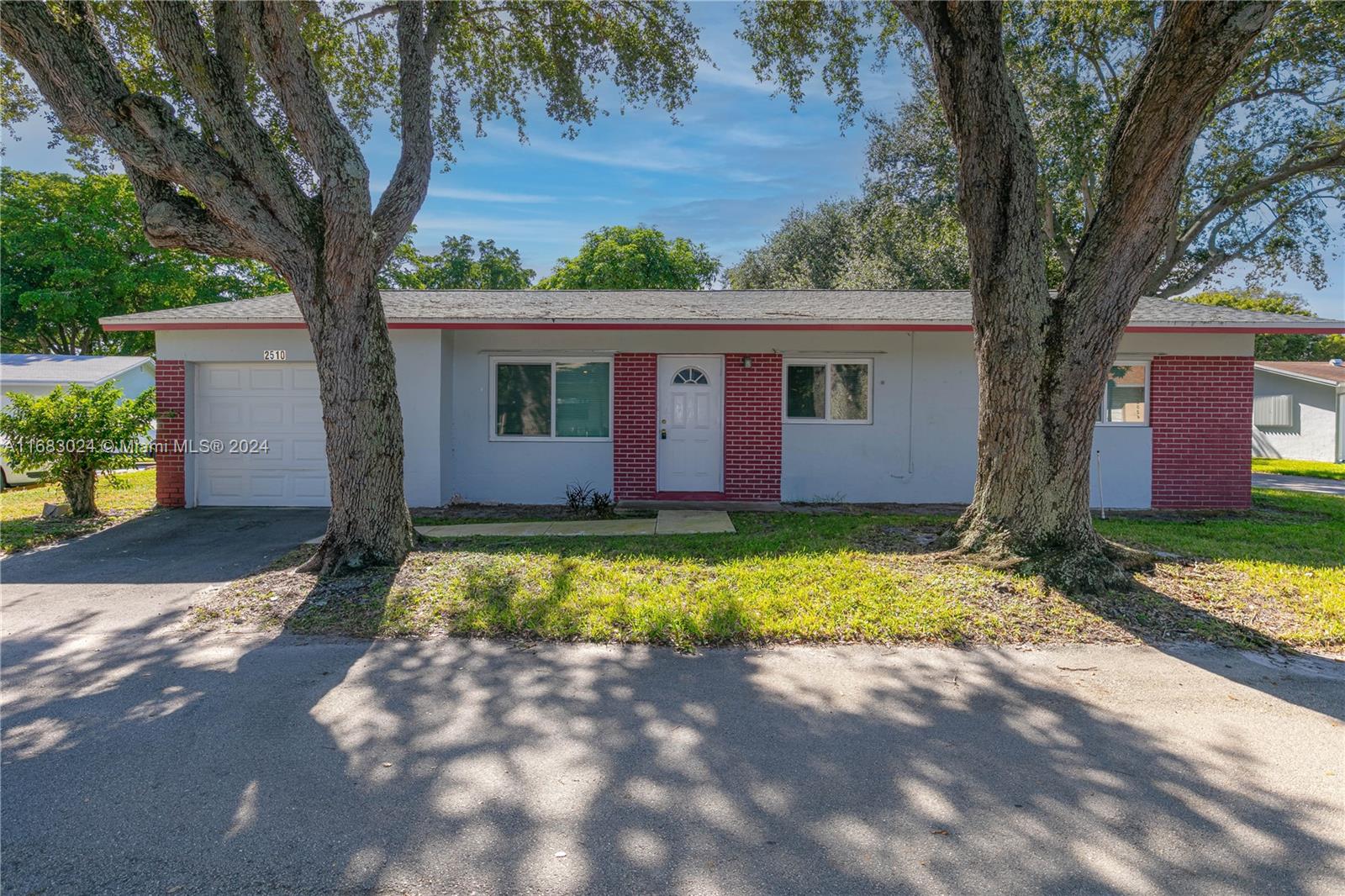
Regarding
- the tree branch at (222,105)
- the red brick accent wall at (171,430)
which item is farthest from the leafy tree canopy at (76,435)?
the tree branch at (222,105)

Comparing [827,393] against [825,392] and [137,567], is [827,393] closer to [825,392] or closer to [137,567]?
[825,392]

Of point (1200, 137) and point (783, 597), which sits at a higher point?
point (1200, 137)

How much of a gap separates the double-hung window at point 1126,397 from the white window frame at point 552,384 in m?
7.43

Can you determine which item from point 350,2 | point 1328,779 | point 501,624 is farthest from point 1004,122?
point 350,2

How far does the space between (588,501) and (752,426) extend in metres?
2.72

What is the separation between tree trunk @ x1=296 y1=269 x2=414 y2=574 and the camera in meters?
6.45

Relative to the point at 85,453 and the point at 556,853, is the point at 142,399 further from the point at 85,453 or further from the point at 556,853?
the point at 556,853

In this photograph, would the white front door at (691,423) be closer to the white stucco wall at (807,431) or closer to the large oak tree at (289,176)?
the white stucco wall at (807,431)

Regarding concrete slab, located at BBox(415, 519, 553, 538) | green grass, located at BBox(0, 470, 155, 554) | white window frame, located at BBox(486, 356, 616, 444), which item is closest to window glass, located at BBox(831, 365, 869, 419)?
white window frame, located at BBox(486, 356, 616, 444)

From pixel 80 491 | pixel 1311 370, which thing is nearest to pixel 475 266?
pixel 80 491

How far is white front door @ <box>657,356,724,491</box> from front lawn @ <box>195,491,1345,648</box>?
3201 millimetres

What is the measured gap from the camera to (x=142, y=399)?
1002cm

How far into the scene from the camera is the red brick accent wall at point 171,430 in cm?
1042

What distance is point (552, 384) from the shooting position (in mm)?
10875
